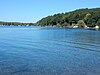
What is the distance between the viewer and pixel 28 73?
23438 mm

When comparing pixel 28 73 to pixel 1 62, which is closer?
pixel 28 73

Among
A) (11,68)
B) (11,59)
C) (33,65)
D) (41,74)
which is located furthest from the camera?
(11,59)

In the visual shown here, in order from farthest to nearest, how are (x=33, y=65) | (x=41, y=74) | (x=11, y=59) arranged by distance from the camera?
(x=11, y=59)
(x=33, y=65)
(x=41, y=74)

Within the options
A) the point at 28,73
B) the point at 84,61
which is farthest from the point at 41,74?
the point at 84,61

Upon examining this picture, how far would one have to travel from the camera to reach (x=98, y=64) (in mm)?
28188

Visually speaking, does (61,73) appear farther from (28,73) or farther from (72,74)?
(28,73)

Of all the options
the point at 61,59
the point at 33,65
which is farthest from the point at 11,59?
the point at 61,59

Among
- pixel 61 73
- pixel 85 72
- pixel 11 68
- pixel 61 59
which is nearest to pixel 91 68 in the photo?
pixel 85 72

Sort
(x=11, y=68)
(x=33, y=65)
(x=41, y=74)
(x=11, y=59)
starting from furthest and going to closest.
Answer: (x=11, y=59) < (x=33, y=65) < (x=11, y=68) < (x=41, y=74)

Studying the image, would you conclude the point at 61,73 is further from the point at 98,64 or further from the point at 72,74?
the point at 98,64

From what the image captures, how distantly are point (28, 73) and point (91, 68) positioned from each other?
706 centimetres

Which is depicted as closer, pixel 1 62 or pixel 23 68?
pixel 23 68

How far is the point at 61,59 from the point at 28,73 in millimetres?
8571

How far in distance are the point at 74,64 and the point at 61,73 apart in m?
4.72
